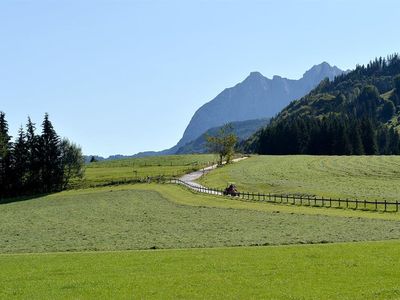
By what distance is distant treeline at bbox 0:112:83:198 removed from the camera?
12194 centimetres

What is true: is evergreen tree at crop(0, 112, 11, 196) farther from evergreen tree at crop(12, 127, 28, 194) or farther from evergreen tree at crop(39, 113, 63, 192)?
evergreen tree at crop(39, 113, 63, 192)

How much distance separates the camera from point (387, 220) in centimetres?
5088

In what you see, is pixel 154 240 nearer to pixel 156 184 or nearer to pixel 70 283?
pixel 70 283

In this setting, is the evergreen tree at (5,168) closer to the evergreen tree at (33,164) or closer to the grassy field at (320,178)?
the evergreen tree at (33,164)

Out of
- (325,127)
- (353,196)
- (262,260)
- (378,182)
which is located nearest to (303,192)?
(353,196)

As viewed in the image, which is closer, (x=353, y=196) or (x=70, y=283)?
(x=70, y=283)

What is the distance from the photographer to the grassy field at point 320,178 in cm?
8280

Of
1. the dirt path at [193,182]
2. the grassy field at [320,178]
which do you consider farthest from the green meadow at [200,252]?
the grassy field at [320,178]

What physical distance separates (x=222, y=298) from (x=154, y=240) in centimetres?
2069

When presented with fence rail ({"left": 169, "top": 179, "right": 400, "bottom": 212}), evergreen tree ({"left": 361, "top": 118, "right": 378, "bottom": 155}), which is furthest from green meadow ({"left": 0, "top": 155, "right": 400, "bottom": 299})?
evergreen tree ({"left": 361, "top": 118, "right": 378, "bottom": 155})

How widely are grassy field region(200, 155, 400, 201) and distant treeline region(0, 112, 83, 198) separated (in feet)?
119

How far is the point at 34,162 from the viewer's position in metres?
124

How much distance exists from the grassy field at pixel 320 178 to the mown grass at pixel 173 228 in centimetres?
2190

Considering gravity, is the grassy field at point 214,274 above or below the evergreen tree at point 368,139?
below
